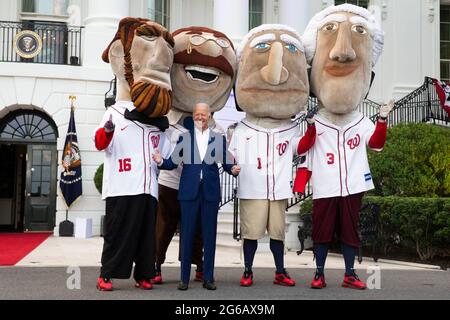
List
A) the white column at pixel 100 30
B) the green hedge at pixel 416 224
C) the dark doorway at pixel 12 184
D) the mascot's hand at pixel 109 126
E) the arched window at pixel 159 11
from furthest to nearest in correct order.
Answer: the dark doorway at pixel 12 184
the arched window at pixel 159 11
the white column at pixel 100 30
the green hedge at pixel 416 224
the mascot's hand at pixel 109 126

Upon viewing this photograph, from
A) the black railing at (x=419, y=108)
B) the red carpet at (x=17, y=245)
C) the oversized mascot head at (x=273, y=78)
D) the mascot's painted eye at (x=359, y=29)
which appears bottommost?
the red carpet at (x=17, y=245)

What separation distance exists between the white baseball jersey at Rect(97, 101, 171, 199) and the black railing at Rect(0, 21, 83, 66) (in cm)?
1087

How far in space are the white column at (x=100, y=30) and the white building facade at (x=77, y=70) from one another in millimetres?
25

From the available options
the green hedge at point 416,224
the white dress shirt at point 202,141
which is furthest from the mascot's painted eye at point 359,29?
the green hedge at point 416,224

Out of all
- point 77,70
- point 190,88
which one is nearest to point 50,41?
point 77,70

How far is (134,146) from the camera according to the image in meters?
6.16

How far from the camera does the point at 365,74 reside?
21.6ft

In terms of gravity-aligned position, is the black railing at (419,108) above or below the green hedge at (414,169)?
above

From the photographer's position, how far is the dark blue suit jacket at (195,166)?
20.2 feet

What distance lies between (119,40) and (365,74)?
2.50 m

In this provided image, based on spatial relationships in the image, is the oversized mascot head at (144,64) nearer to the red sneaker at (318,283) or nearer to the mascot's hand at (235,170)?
the mascot's hand at (235,170)

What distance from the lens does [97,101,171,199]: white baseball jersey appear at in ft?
20.0

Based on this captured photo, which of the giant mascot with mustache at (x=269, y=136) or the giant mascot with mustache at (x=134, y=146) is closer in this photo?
the giant mascot with mustache at (x=134, y=146)
